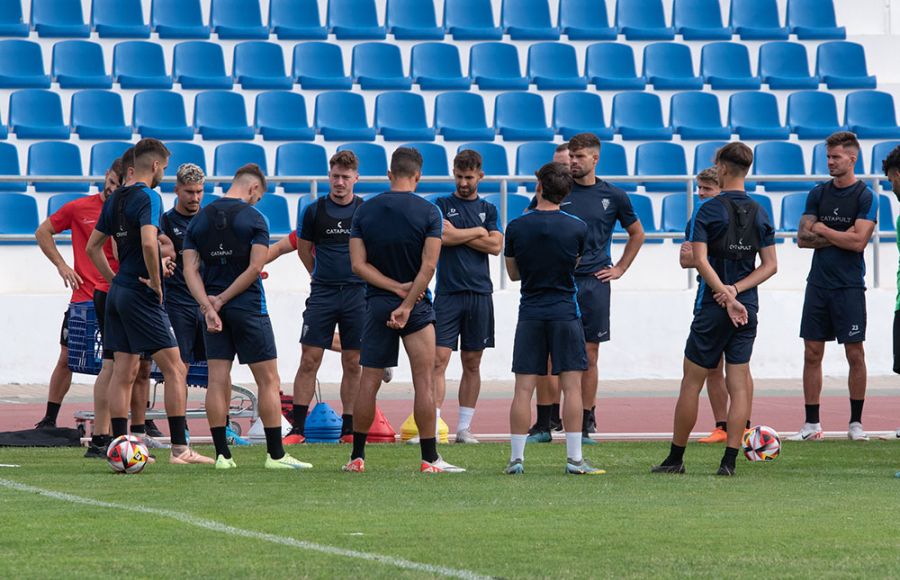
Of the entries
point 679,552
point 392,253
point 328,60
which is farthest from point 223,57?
point 679,552

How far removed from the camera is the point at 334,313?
473 inches

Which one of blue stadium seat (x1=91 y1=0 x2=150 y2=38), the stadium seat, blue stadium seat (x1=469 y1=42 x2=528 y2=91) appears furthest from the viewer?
blue stadium seat (x1=91 y1=0 x2=150 y2=38)

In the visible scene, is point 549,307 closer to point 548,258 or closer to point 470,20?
point 548,258

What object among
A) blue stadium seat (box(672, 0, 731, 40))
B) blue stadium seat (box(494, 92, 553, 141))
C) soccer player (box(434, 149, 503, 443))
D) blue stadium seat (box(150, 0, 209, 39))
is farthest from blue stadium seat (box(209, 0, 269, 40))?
soccer player (box(434, 149, 503, 443))

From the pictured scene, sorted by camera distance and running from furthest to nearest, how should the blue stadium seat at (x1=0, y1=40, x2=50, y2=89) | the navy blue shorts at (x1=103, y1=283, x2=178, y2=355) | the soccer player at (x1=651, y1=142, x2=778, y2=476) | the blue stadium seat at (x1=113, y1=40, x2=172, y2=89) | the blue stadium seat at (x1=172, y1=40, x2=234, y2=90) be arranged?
the blue stadium seat at (x1=172, y1=40, x2=234, y2=90) → the blue stadium seat at (x1=113, y1=40, x2=172, y2=89) → the blue stadium seat at (x1=0, y1=40, x2=50, y2=89) → the navy blue shorts at (x1=103, y1=283, x2=178, y2=355) → the soccer player at (x1=651, y1=142, x2=778, y2=476)

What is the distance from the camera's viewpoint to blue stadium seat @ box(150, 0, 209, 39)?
23.2 m

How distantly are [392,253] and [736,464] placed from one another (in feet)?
9.53

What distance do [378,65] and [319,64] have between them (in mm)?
915

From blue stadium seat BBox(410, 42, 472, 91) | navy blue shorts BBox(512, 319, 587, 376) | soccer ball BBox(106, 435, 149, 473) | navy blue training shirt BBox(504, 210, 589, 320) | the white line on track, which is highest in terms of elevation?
blue stadium seat BBox(410, 42, 472, 91)

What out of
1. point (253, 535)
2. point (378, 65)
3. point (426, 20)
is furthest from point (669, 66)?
point (253, 535)

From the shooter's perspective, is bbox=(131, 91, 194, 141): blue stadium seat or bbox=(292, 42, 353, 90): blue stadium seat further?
bbox=(292, 42, 353, 90): blue stadium seat

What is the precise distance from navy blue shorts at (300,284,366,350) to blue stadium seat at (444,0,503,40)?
12379 mm

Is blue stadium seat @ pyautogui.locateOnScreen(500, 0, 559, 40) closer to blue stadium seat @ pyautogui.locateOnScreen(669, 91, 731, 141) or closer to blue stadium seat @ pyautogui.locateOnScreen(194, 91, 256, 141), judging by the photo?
blue stadium seat @ pyautogui.locateOnScreen(669, 91, 731, 141)

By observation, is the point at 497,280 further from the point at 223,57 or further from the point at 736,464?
the point at 736,464
